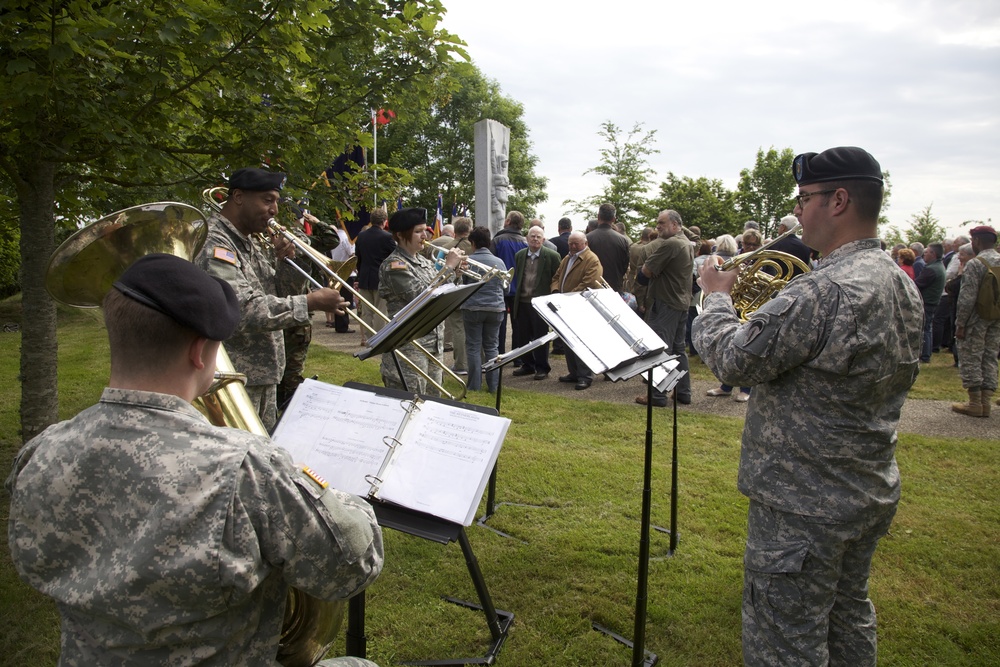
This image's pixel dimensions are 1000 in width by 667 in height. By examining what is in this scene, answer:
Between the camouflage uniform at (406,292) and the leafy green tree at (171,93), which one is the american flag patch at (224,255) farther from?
the camouflage uniform at (406,292)

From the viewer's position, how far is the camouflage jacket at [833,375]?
216 cm

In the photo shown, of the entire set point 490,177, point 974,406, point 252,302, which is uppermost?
point 490,177

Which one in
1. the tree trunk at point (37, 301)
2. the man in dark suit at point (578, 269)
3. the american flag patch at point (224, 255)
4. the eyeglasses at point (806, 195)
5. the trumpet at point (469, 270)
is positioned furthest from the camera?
the man in dark suit at point (578, 269)

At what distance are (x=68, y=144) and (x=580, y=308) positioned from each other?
3.06 metres

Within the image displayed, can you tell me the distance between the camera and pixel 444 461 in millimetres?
2443

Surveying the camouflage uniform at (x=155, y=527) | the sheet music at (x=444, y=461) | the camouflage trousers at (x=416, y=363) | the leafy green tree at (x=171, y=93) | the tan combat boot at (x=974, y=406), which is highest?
the leafy green tree at (x=171, y=93)

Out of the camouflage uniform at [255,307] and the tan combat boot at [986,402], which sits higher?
the camouflage uniform at [255,307]

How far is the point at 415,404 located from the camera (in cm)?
258

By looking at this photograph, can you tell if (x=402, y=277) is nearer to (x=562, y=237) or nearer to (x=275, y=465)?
(x=275, y=465)

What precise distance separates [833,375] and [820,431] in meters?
0.20

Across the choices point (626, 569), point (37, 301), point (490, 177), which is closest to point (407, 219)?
point (37, 301)

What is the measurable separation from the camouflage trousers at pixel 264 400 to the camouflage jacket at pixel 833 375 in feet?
9.03

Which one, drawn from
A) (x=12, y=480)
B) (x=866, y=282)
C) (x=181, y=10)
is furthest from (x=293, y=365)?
(x=866, y=282)

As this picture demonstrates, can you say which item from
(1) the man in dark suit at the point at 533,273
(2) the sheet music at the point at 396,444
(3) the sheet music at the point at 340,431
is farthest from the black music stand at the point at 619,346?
(1) the man in dark suit at the point at 533,273
